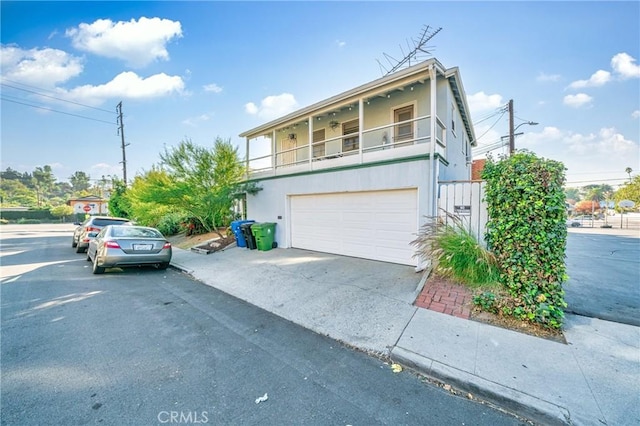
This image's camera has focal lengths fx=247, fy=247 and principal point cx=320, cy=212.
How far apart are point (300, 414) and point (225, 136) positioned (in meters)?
10.8

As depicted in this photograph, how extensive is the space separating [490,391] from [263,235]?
27.5 feet

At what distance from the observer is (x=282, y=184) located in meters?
10.2

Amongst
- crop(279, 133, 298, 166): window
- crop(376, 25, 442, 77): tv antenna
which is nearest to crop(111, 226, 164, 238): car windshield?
crop(279, 133, 298, 166): window

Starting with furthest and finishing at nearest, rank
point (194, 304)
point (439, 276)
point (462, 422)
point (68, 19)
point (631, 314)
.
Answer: point (68, 19) → point (439, 276) → point (194, 304) → point (631, 314) → point (462, 422)

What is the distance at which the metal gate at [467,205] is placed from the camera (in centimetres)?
556

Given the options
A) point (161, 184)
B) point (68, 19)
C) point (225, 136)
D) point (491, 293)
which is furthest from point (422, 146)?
point (68, 19)

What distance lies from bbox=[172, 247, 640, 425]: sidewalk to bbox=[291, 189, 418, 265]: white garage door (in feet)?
3.90

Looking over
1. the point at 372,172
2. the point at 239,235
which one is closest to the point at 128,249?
the point at 239,235

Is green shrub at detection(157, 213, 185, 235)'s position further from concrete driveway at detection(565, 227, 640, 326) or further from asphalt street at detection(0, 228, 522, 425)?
concrete driveway at detection(565, 227, 640, 326)

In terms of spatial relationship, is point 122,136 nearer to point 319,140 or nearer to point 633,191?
point 319,140

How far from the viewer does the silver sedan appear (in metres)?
6.82

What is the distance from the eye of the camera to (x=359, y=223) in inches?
311

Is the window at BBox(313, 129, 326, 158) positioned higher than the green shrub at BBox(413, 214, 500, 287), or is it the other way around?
the window at BBox(313, 129, 326, 158)

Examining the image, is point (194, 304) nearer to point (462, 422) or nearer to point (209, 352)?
point (209, 352)
